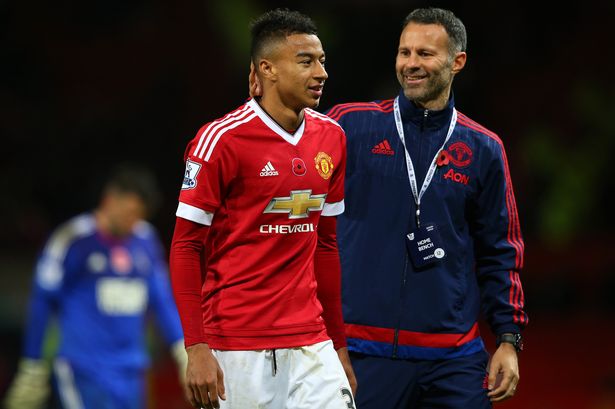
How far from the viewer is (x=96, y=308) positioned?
7332 mm

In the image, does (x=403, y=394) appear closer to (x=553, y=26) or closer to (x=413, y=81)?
(x=413, y=81)

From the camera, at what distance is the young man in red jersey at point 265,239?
12.6 feet

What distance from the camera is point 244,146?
3906 millimetres

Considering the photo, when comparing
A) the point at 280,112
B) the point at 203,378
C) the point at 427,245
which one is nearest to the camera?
the point at 203,378

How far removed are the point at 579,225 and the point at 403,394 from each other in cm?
892

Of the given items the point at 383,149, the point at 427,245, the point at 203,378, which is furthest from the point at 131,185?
the point at 203,378

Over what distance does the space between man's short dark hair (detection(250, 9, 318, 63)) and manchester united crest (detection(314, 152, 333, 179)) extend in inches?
17.3

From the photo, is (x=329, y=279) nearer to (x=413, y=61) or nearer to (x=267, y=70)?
(x=267, y=70)

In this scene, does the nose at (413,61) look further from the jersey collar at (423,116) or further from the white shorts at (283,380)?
the white shorts at (283,380)

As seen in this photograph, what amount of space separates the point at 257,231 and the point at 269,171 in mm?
220

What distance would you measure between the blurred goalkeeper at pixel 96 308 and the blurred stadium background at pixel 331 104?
3.18m

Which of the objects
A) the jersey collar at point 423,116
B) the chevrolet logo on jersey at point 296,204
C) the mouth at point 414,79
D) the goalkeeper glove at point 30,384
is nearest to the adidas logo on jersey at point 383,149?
the jersey collar at point 423,116

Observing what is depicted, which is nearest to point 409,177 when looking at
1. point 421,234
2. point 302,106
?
point 421,234

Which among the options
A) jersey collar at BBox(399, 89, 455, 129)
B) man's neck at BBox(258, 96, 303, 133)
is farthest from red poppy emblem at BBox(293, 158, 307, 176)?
jersey collar at BBox(399, 89, 455, 129)
